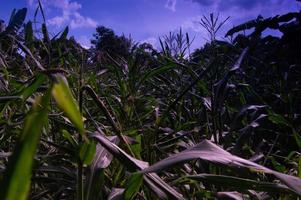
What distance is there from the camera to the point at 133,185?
673 millimetres

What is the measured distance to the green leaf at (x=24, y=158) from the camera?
0.28 m

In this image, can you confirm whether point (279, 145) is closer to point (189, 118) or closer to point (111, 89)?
point (189, 118)

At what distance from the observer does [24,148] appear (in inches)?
11.1

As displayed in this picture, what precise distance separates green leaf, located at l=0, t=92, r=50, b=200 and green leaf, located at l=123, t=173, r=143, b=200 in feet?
1.17

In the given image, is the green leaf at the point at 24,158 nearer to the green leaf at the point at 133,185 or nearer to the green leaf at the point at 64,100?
the green leaf at the point at 64,100

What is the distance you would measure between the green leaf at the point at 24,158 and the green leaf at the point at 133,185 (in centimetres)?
36

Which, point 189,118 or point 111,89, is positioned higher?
point 111,89

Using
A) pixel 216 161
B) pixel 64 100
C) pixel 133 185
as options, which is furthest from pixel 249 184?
pixel 64 100

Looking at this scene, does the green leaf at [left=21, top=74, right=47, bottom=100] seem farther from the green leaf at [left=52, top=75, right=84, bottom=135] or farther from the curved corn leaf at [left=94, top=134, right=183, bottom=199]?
the green leaf at [left=52, top=75, right=84, bottom=135]

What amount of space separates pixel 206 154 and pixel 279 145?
1.56 metres

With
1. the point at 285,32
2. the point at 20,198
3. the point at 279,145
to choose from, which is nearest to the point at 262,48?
the point at 285,32

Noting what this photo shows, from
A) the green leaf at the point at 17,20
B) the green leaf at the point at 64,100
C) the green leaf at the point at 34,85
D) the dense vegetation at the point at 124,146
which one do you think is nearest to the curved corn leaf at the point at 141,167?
the dense vegetation at the point at 124,146

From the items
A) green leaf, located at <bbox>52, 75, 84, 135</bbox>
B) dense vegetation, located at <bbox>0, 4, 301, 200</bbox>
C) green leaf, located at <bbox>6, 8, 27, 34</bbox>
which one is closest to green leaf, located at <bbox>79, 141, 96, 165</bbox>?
dense vegetation, located at <bbox>0, 4, 301, 200</bbox>

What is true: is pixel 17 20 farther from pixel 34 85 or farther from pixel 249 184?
pixel 249 184
